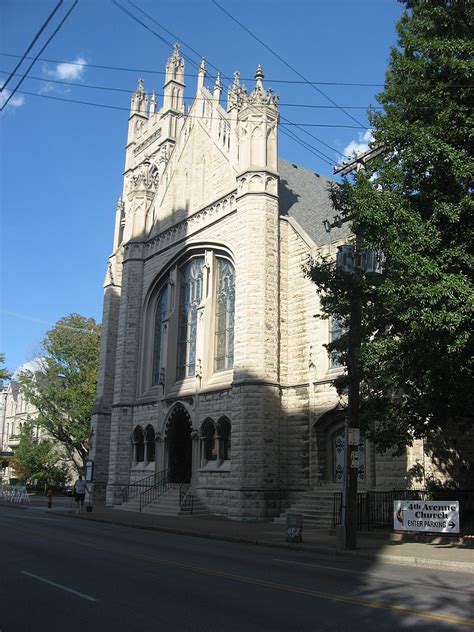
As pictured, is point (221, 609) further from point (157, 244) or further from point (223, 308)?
point (157, 244)

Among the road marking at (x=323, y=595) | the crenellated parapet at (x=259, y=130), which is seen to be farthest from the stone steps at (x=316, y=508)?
the crenellated parapet at (x=259, y=130)

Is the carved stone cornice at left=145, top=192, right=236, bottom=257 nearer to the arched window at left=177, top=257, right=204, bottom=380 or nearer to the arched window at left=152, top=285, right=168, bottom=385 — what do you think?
the arched window at left=177, top=257, right=204, bottom=380

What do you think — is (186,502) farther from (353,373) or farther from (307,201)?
(307,201)

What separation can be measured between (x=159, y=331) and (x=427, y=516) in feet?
68.0

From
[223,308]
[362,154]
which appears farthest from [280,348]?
[362,154]

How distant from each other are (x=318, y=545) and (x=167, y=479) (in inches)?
629

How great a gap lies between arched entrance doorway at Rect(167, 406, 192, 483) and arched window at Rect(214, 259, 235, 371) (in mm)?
3688

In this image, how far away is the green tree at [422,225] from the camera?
12391 millimetres

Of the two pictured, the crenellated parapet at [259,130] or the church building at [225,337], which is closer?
the church building at [225,337]

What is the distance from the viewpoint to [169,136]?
4103 centimetres

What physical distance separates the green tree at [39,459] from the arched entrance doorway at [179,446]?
21.0 meters

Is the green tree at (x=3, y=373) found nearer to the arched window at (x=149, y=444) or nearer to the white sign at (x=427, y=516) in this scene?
the arched window at (x=149, y=444)

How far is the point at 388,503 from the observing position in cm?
1950

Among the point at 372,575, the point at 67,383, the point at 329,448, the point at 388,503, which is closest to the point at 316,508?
the point at 329,448
